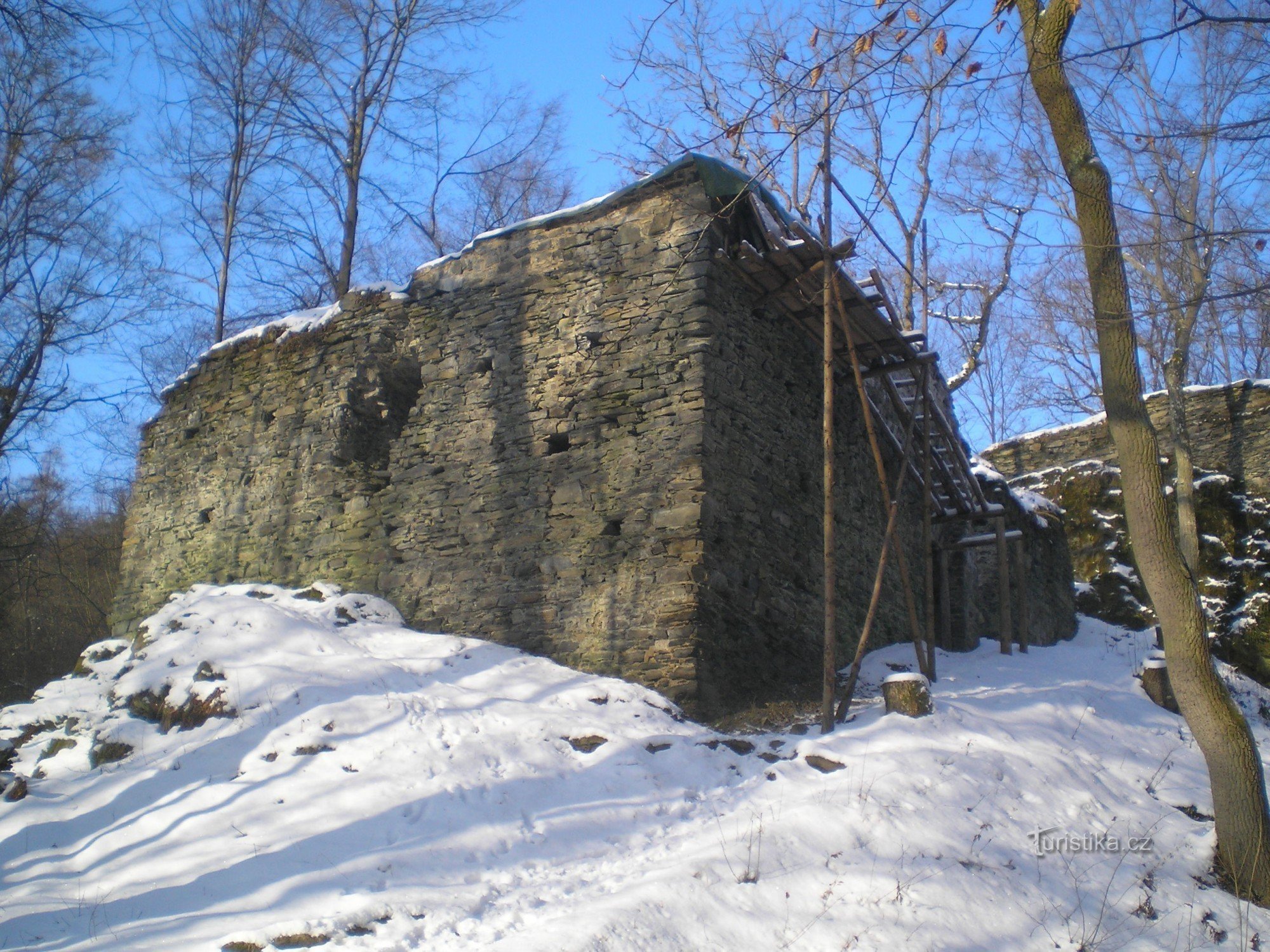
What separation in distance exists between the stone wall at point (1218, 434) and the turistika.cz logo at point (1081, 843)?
11491 millimetres

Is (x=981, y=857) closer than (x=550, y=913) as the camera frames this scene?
No

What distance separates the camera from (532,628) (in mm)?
7457

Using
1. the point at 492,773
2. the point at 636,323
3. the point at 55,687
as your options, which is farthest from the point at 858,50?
the point at 55,687

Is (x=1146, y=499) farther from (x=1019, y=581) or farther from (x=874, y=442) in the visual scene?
(x=1019, y=581)

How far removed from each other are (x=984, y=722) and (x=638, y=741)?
240 centimetres

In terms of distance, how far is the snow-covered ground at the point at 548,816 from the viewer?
156 inches

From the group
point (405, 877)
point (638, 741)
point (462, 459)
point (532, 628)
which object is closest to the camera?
point (405, 877)

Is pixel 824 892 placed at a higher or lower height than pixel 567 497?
lower

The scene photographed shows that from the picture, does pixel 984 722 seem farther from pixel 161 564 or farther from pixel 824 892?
pixel 161 564

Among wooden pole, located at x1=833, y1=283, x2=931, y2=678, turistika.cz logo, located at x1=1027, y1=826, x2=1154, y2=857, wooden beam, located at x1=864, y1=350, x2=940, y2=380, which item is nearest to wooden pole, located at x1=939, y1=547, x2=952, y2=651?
wooden pole, located at x1=833, y1=283, x2=931, y2=678

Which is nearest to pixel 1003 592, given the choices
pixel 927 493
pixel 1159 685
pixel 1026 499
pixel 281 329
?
pixel 927 493

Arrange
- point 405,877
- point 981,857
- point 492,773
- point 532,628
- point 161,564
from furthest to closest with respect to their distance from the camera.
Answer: point 161,564 → point 532,628 → point 492,773 → point 981,857 → point 405,877

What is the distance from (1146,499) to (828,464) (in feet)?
7.02

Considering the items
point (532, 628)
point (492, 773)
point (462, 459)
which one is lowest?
point (492, 773)
